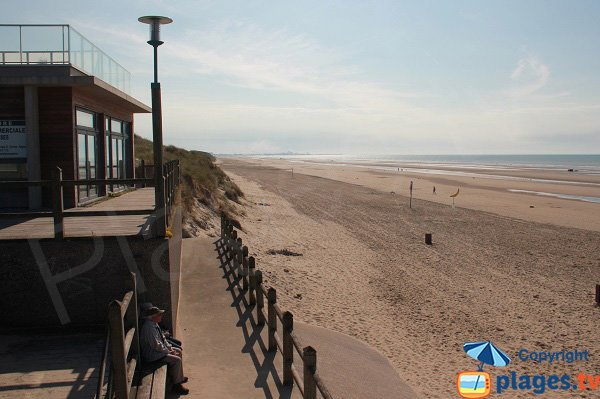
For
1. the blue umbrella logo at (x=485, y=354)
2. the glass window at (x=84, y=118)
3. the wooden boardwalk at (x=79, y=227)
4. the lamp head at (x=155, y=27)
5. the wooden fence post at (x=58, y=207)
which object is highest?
the lamp head at (x=155, y=27)

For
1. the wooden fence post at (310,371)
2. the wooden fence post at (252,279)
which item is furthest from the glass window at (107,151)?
the wooden fence post at (310,371)

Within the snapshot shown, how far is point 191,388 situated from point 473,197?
1688 inches

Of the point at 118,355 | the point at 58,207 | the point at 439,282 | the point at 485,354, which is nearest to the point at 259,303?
the point at 58,207

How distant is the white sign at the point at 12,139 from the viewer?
11.2 metres

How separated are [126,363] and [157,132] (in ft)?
14.1

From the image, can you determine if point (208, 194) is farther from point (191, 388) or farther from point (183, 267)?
point (191, 388)

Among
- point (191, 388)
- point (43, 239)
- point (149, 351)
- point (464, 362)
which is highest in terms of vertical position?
point (43, 239)

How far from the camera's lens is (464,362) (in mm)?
10172

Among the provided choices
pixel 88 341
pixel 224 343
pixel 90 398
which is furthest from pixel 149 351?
pixel 224 343

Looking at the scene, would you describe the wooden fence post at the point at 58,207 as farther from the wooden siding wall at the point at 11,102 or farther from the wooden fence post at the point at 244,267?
the wooden siding wall at the point at 11,102

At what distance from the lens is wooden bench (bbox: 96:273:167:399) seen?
4387 mm

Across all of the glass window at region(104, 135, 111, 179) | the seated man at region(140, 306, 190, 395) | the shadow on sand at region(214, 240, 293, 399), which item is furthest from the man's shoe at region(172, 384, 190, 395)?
the glass window at region(104, 135, 111, 179)

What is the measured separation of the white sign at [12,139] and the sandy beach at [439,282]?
23.5ft

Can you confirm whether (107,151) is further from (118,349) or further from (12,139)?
(118,349)
